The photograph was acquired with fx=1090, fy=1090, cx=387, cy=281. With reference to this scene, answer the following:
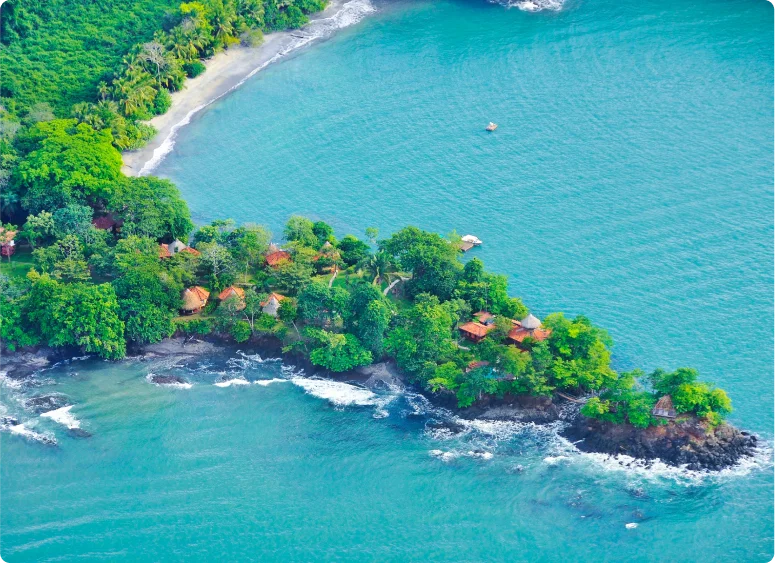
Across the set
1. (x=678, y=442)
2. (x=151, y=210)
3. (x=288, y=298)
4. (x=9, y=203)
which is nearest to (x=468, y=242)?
(x=288, y=298)

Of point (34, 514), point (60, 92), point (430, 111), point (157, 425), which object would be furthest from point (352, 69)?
point (34, 514)

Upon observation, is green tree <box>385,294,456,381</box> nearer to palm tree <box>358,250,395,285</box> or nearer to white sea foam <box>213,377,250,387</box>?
palm tree <box>358,250,395,285</box>

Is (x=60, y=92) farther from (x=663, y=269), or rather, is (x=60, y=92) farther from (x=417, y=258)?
(x=663, y=269)

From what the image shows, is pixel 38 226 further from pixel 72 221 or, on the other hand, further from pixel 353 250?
pixel 353 250

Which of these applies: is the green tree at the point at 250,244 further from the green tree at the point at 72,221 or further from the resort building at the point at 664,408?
the resort building at the point at 664,408

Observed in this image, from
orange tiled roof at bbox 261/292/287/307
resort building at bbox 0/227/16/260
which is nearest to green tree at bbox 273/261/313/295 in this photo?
orange tiled roof at bbox 261/292/287/307
